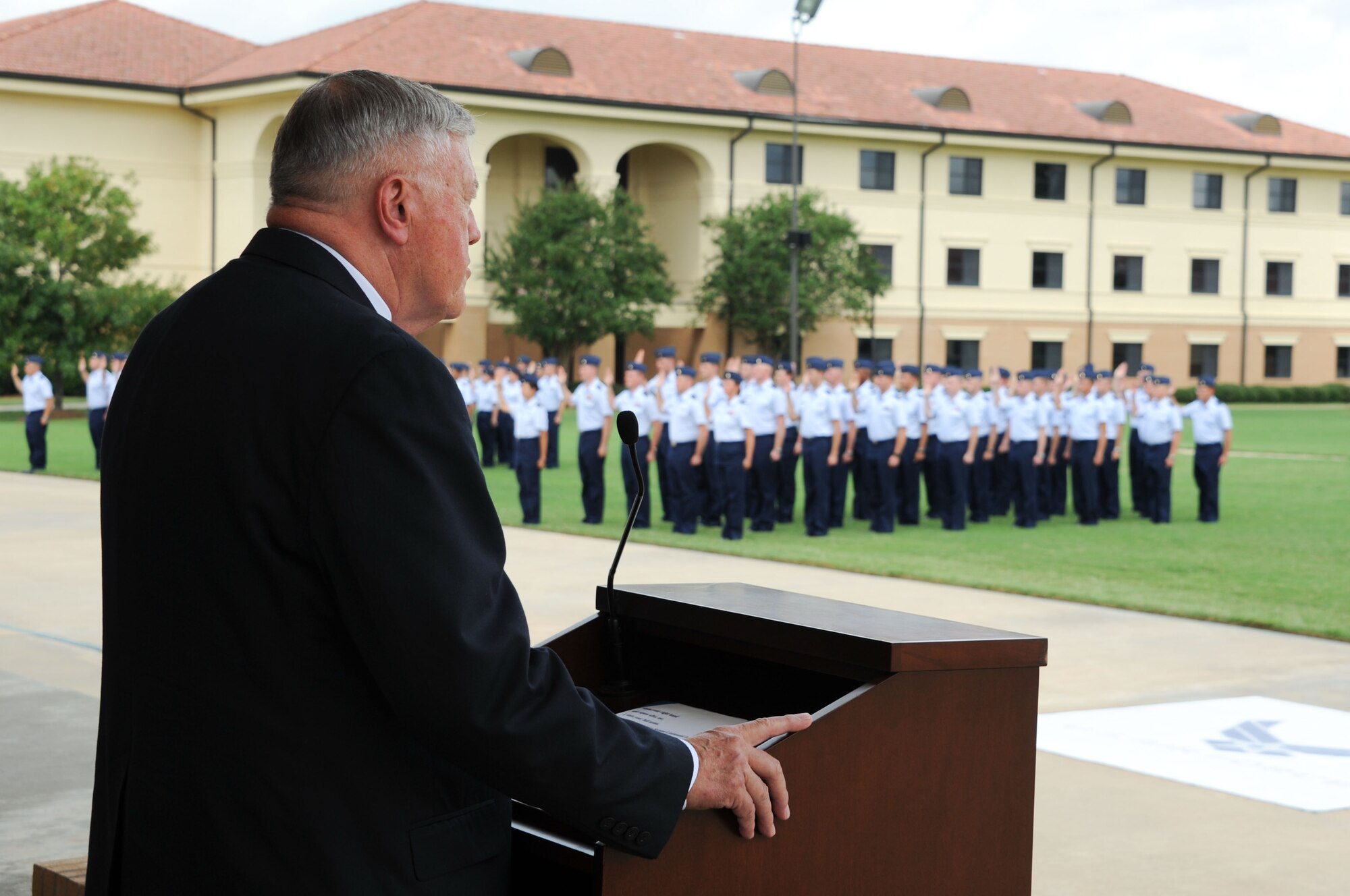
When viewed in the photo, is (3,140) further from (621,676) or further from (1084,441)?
(621,676)

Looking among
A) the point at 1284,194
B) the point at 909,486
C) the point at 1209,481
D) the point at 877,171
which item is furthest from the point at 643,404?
the point at 1284,194

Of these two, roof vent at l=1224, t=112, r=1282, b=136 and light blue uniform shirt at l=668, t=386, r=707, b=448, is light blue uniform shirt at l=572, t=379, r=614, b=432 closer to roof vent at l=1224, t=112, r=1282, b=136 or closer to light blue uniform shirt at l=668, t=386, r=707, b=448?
light blue uniform shirt at l=668, t=386, r=707, b=448

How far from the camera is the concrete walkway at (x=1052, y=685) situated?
4.76 metres

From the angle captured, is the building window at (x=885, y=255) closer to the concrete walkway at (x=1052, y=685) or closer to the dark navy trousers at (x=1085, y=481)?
the dark navy trousers at (x=1085, y=481)

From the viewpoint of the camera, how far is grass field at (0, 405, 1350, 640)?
11148mm

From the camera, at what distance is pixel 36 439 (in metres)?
22.4

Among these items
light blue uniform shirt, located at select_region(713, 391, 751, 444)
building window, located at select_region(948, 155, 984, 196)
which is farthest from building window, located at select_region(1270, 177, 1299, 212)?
light blue uniform shirt, located at select_region(713, 391, 751, 444)

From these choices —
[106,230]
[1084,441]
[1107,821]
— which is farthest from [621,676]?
→ [106,230]

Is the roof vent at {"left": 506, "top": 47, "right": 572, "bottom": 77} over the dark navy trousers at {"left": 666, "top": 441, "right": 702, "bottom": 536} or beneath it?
over

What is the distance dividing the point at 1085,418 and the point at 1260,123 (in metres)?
42.3

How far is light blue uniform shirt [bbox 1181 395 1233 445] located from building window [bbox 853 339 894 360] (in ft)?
100

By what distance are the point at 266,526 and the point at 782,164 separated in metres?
46.7

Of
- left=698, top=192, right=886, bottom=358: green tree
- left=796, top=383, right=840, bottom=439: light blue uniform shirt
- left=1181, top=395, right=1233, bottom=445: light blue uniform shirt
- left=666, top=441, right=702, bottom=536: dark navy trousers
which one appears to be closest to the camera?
left=666, top=441, right=702, bottom=536: dark navy trousers

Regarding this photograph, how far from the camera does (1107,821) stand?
17.2 feet
